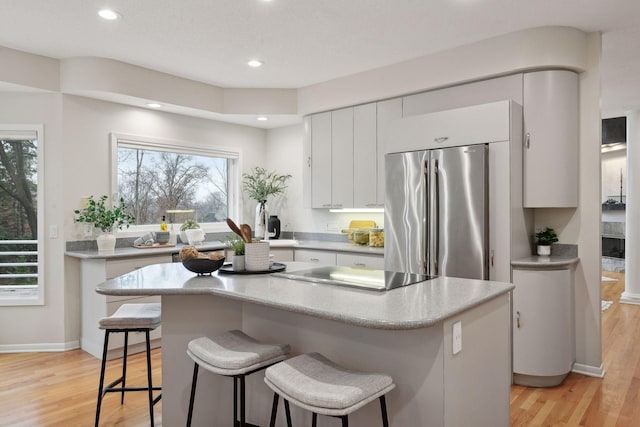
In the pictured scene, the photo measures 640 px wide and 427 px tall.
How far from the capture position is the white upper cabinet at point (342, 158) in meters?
4.73

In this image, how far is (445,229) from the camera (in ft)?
11.5

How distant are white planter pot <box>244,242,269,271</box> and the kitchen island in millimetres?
76

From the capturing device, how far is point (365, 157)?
458cm

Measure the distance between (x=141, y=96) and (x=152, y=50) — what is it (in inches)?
24.6

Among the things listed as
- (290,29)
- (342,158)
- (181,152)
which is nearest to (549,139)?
(342,158)

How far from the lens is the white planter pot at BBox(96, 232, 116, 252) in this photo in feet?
13.5

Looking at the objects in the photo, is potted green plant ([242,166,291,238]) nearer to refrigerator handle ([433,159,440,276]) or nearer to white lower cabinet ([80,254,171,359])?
white lower cabinet ([80,254,171,359])

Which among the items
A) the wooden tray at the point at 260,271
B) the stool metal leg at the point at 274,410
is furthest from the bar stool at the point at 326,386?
the wooden tray at the point at 260,271

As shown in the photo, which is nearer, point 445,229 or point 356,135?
point 445,229

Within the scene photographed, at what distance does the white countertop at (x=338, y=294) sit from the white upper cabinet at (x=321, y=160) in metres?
2.52

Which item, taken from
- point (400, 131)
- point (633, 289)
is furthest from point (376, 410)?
point (633, 289)

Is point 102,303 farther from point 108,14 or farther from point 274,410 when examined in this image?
point 274,410

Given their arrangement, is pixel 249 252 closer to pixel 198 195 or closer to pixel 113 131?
pixel 113 131

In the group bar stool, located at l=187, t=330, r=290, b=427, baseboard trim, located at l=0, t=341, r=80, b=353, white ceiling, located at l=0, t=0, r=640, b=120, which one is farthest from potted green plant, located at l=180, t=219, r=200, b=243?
bar stool, located at l=187, t=330, r=290, b=427
